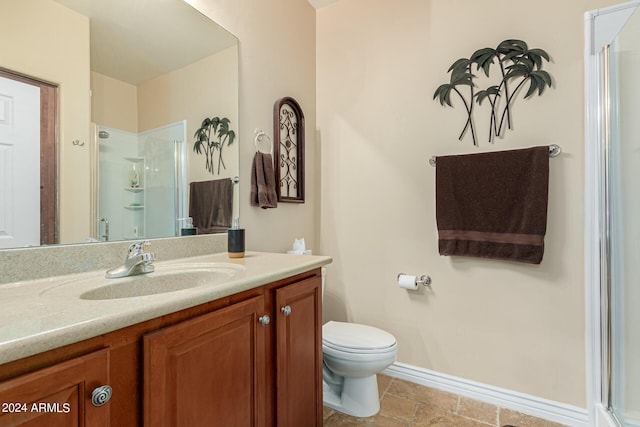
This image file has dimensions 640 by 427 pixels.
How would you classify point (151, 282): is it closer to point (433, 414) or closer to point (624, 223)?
point (433, 414)

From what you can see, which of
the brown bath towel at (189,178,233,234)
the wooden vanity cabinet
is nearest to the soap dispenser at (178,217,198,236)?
the brown bath towel at (189,178,233,234)

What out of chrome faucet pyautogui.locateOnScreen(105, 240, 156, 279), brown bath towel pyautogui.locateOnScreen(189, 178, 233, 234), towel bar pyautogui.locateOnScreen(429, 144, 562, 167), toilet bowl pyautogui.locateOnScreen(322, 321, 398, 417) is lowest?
toilet bowl pyautogui.locateOnScreen(322, 321, 398, 417)

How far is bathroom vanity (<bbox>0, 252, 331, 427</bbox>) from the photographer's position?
0.51 meters

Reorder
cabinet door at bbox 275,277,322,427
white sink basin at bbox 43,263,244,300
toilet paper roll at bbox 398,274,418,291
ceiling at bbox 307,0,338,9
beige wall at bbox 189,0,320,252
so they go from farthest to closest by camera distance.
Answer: ceiling at bbox 307,0,338,9 < toilet paper roll at bbox 398,274,418,291 < beige wall at bbox 189,0,320,252 < cabinet door at bbox 275,277,322,427 < white sink basin at bbox 43,263,244,300

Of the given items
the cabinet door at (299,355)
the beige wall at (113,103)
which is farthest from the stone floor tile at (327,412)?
the beige wall at (113,103)

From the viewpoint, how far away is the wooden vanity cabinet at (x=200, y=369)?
0.53 metres

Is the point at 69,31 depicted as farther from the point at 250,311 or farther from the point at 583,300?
the point at 583,300

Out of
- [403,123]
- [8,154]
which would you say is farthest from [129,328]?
[403,123]

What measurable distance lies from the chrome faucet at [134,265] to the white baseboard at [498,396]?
5.55ft

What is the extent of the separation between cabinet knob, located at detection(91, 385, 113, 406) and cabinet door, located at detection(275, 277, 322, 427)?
1.74 feet

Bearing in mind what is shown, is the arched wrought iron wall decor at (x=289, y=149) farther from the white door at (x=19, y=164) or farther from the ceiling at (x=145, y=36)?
the white door at (x=19, y=164)

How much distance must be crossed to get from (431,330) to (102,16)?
2.27 m

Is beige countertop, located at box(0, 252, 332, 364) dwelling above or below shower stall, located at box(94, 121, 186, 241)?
below

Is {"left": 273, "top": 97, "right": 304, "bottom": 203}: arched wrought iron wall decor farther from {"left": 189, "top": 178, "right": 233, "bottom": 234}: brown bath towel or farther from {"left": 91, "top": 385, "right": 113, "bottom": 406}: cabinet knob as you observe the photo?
{"left": 91, "top": 385, "right": 113, "bottom": 406}: cabinet knob
